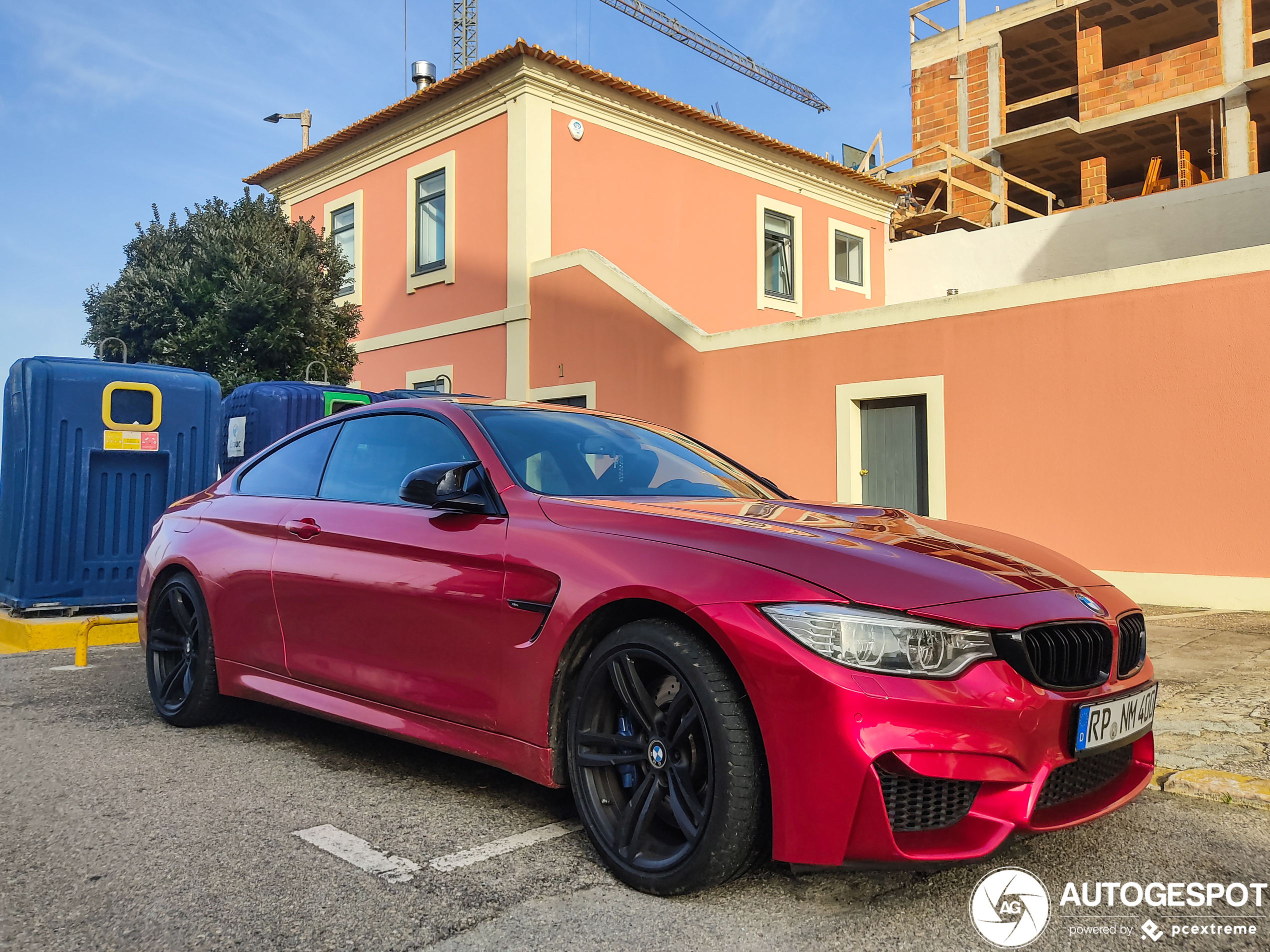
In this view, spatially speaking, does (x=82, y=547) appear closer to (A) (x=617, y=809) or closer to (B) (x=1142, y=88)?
(A) (x=617, y=809)

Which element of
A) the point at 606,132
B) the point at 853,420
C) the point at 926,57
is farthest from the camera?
the point at 926,57

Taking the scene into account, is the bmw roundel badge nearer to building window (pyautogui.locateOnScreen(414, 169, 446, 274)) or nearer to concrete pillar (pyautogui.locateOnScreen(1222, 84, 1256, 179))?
building window (pyautogui.locateOnScreen(414, 169, 446, 274))

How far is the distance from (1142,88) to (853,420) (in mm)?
20045

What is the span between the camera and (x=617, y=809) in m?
2.87

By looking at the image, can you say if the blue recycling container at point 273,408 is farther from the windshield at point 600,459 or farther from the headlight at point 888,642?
the headlight at point 888,642

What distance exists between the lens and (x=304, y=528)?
4105 millimetres

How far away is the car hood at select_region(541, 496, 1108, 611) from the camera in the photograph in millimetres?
2557

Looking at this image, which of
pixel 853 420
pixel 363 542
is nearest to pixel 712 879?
pixel 363 542

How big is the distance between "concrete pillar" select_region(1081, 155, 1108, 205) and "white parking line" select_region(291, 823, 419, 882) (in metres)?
26.8

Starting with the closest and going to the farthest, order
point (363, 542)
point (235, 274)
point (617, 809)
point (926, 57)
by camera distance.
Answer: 1. point (617, 809)
2. point (363, 542)
3. point (235, 274)
4. point (926, 57)

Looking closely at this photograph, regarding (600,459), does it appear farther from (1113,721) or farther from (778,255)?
(778,255)

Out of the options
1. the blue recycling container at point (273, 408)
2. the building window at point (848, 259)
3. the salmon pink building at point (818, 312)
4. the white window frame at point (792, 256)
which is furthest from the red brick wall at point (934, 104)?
the blue recycling container at point (273, 408)

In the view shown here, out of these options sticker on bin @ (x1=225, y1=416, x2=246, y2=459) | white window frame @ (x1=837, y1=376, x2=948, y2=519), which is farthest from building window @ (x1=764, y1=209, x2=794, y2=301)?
sticker on bin @ (x1=225, y1=416, x2=246, y2=459)

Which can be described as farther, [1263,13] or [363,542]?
[1263,13]
